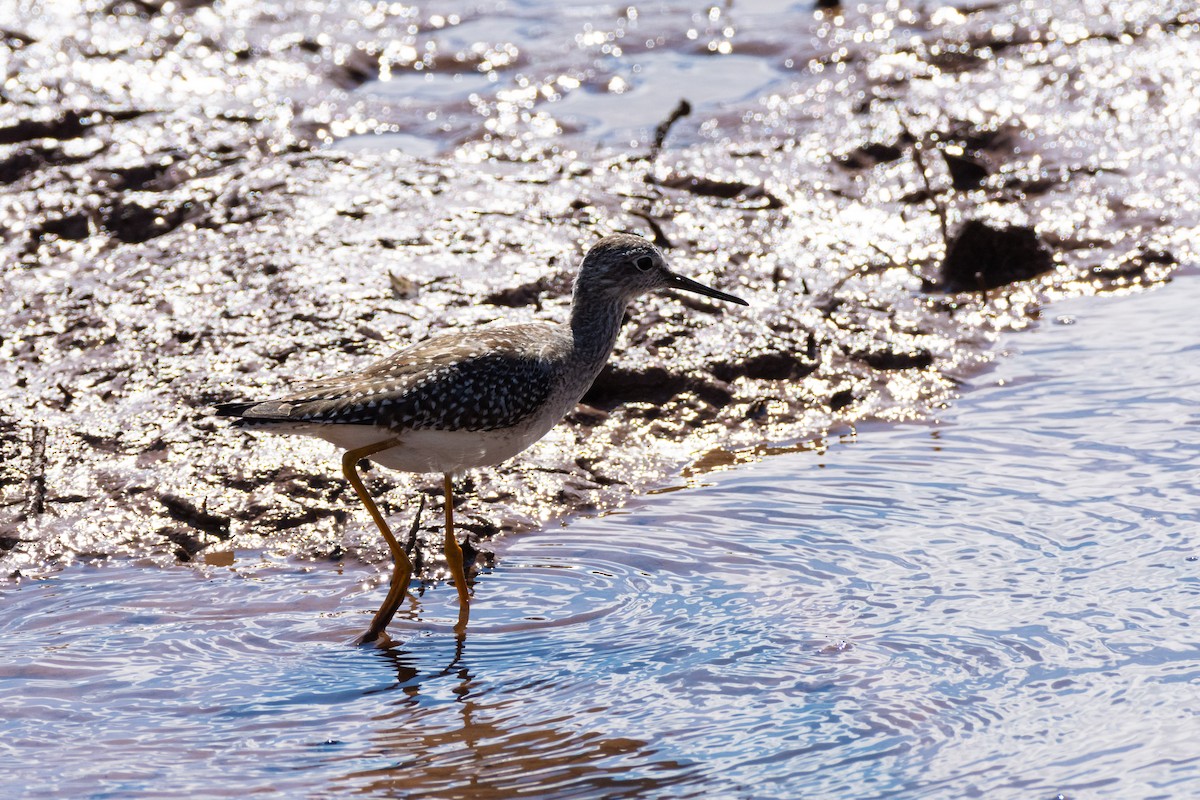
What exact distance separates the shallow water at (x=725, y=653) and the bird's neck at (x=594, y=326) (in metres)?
0.76

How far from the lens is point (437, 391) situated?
236 inches

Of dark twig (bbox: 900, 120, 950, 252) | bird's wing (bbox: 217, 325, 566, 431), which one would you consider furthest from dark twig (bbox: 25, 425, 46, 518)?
dark twig (bbox: 900, 120, 950, 252)

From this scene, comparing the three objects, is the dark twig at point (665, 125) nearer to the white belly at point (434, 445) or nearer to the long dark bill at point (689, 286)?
the long dark bill at point (689, 286)

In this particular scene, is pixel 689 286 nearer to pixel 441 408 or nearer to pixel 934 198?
→ pixel 441 408

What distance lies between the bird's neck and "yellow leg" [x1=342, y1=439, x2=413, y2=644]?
114 cm

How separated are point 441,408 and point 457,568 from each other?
2.18ft

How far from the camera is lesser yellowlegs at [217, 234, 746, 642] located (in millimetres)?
5875

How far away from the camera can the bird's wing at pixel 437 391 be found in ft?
19.2

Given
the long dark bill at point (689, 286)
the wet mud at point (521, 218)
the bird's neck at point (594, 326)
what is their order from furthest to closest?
1. the long dark bill at point (689, 286)
2. the wet mud at point (521, 218)
3. the bird's neck at point (594, 326)

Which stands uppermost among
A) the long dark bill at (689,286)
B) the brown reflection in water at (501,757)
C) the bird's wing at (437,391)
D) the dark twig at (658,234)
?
the dark twig at (658,234)

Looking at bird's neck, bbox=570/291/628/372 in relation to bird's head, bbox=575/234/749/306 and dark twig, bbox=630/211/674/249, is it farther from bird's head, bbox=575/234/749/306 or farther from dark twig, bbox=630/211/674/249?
dark twig, bbox=630/211/674/249

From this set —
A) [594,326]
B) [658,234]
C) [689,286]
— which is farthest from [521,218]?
[594,326]

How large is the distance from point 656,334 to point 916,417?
1474mm

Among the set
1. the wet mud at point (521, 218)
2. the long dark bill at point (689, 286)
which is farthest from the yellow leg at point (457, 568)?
the long dark bill at point (689, 286)
